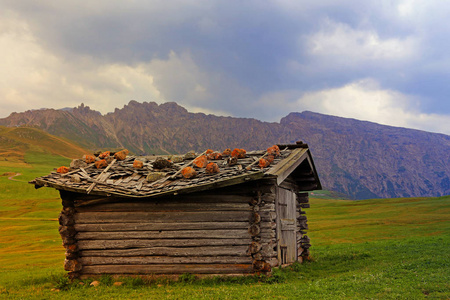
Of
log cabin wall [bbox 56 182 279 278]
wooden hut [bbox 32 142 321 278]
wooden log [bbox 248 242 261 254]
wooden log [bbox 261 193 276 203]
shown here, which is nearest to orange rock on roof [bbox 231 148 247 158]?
wooden hut [bbox 32 142 321 278]

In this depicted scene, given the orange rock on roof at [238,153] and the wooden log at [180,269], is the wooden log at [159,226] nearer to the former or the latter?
the wooden log at [180,269]

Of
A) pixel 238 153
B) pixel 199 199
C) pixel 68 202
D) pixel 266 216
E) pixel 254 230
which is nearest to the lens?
pixel 254 230

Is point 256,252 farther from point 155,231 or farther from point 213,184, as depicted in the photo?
point 155,231

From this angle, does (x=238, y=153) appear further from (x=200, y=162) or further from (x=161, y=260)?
(x=161, y=260)

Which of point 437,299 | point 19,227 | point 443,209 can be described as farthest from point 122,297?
point 443,209

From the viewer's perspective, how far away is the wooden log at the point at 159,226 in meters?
14.3

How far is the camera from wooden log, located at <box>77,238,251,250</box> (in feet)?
46.8

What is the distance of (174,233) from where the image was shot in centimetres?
1452

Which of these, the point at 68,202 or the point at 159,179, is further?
the point at 68,202

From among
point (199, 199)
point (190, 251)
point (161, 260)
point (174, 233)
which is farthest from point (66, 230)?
point (199, 199)

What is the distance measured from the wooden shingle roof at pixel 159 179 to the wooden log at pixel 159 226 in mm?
1816

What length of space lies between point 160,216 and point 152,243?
1177mm

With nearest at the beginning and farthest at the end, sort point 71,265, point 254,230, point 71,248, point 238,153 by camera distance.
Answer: point 254,230 → point 71,265 → point 71,248 → point 238,153

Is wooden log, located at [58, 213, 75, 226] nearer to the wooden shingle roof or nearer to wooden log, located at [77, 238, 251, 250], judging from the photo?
wooden log, located at [77, 238, 251, 250]
